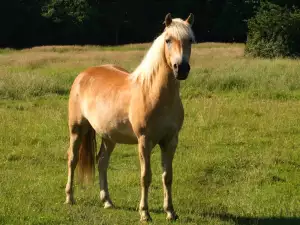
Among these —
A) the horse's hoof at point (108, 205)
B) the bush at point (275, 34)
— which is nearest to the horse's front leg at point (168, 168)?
the horse's hoof at point (108, 205)

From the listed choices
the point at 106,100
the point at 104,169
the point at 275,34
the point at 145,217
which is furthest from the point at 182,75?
the point at 275,34

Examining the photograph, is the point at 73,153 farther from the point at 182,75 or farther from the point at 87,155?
the point at 182,75

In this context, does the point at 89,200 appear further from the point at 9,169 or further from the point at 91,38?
the point at 91,38

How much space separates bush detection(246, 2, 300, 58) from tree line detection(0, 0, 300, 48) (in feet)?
55.5

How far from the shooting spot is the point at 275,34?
2759 centimetres

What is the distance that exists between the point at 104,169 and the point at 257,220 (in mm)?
1874

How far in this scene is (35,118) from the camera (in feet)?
36.9

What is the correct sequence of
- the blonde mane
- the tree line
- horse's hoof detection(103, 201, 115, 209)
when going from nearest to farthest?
the blonde mane, horse's hoof detection(103, 201, 115, 209), the tree line

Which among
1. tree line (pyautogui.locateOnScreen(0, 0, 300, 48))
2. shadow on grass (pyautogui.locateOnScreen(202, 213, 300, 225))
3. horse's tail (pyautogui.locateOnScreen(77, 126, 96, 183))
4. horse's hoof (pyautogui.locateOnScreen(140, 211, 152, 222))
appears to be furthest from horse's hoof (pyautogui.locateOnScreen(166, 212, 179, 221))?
tree line (pyautogui.locateOnScreen(0, 0, 300, 48))

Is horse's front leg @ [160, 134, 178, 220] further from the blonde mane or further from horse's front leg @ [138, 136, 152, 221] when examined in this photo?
the blonde mane

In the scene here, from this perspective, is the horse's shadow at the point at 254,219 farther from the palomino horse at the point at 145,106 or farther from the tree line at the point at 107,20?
the tree line at the point at 107,20

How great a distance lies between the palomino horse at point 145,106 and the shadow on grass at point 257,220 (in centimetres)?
54

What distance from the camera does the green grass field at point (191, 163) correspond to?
583 cm

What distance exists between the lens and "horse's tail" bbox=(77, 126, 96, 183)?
6492mm
